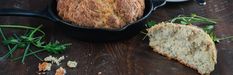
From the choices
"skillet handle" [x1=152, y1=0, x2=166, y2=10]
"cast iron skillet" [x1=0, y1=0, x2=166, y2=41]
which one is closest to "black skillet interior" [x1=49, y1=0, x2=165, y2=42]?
"cast iron skillet" [x1=0, y1=0, x2=166, y2=41]

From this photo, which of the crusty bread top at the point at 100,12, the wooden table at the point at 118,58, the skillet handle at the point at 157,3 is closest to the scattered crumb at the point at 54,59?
the wooden table at the point at 118,58

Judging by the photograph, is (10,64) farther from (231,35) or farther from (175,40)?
(231,35)

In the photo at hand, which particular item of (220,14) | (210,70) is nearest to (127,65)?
(210,70)

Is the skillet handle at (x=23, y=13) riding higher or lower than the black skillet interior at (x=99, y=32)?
higher

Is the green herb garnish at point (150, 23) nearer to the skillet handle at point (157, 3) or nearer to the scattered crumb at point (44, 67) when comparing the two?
the skillet handle at point (157, 3)

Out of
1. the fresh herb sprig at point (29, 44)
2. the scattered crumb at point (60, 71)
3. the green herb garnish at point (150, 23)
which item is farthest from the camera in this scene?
the green herb garnish at point (150, 23)

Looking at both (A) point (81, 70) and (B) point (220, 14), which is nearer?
(A) point (81, 70)
